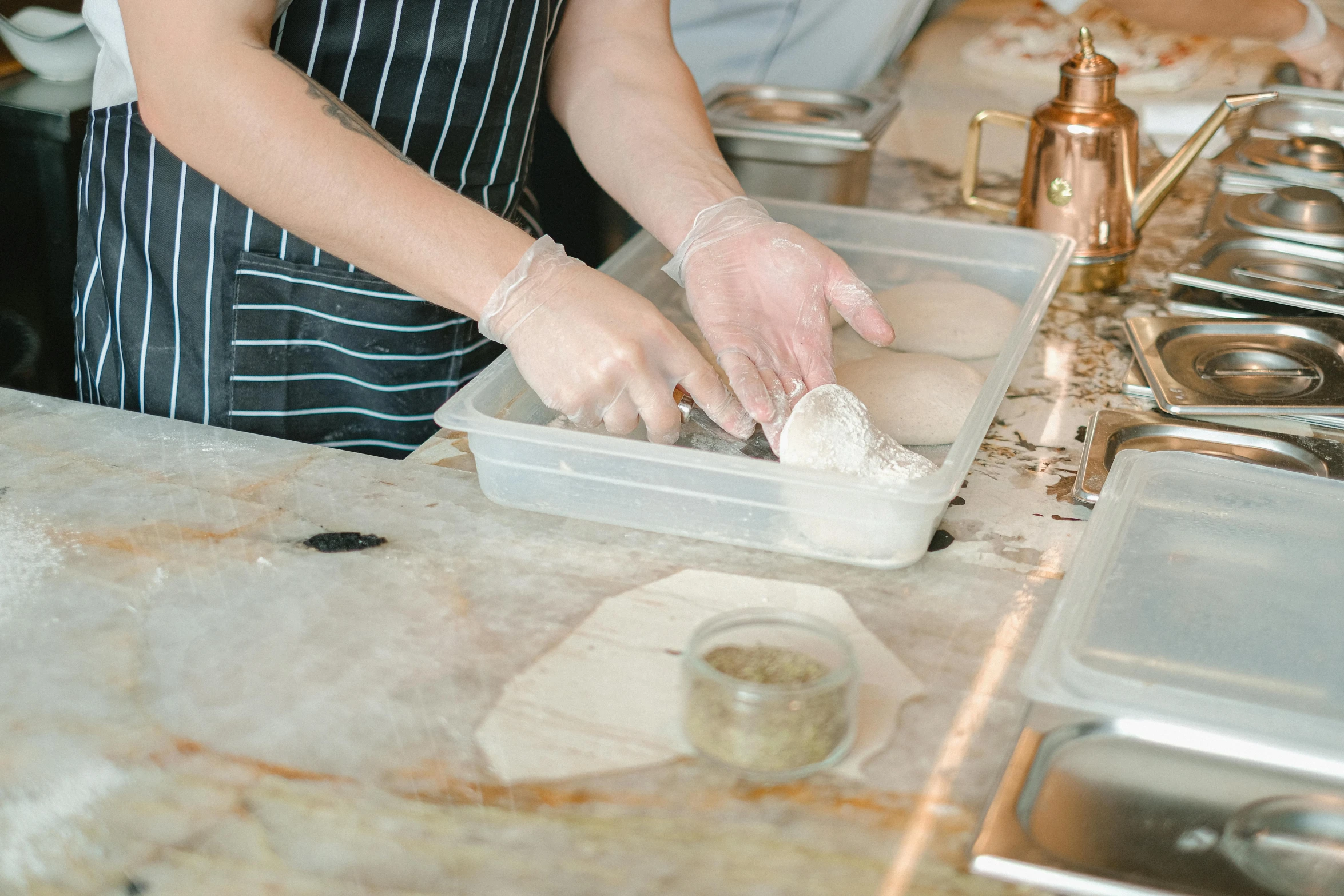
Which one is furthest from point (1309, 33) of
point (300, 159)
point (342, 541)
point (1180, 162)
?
point (342, 541)

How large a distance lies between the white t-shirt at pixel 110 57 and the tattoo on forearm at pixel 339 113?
12.5 inches

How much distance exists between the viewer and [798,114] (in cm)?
212

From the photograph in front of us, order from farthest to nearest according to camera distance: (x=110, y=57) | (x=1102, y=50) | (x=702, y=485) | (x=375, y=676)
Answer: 1. (x=1102, y=50)
2. (x=110, y=57)
3. (x=702, y=485)
4. (x=375, y=676)

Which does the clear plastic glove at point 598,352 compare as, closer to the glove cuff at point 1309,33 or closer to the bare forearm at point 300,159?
the bare forearm at point 300,159

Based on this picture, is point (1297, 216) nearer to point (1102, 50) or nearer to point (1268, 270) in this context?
point (1268, 270)

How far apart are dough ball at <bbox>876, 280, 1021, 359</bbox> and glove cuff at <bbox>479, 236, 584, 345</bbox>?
50 centimetres

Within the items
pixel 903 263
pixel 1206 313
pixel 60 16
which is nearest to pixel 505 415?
pixel 903 263

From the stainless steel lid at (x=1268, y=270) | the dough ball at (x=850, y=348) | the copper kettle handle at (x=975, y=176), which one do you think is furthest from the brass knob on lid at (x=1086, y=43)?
the dough ball at (x=850, y=348)

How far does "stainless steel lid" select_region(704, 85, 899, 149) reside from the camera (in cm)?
193

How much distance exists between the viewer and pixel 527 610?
100 centimetres

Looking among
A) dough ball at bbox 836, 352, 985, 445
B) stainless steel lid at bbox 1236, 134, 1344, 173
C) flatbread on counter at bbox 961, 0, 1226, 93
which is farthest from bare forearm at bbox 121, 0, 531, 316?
flatbread on counter at bbox 961, 0, 1226, 93

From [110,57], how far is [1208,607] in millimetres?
1423

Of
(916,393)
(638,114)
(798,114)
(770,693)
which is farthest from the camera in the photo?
(798,114)

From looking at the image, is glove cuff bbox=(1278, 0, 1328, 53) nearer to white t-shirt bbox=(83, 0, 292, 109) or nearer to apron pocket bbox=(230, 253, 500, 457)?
apron pocket bbox=(230, 253, 500, 457)
